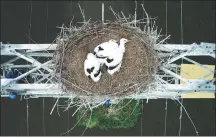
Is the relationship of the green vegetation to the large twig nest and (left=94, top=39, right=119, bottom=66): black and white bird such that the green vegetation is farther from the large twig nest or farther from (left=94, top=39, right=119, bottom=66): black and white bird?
A: (left=94, top=39, right=119, bottom=66): black and white bird

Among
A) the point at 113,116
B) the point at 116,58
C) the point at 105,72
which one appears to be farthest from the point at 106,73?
the point at 113,116

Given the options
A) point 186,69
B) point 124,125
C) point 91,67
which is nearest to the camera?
point 91,67

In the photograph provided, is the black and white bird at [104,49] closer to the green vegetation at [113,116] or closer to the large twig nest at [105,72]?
the large twig nest at [105,72]

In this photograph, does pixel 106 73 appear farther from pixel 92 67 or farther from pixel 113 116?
pixel 113 116

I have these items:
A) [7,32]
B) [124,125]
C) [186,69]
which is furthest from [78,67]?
[7,32]

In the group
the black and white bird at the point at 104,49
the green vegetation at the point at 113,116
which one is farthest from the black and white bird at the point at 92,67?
the green vegetation at the point at 113,116

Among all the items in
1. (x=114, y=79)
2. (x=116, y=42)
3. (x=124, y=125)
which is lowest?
(x=124, y=125)

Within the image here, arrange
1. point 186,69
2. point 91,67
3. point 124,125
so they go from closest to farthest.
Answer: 1. point 91,67
2. point 186,69
3. point 124,125

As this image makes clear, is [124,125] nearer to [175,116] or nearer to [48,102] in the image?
[175,116]
